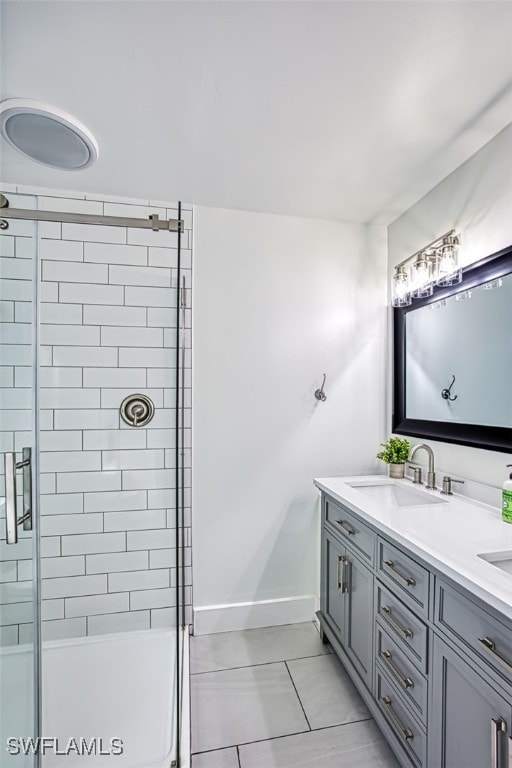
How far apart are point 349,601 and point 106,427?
58.8 inches

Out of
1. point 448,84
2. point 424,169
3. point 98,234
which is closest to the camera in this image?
point 448,84

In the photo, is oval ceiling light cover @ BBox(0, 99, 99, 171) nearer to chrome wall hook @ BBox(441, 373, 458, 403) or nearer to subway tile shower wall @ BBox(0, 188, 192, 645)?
subway tile shower wall @ BBox(0, 188, 192, 645)

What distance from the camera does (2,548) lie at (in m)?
1.22

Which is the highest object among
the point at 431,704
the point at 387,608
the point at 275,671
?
the point at 387,608

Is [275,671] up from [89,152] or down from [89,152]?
down

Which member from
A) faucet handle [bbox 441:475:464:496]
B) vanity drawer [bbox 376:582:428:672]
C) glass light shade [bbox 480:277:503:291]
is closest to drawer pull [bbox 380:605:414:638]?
vanity drawer [bbox 376:582:428:672]

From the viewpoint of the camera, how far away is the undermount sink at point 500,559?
1.12m

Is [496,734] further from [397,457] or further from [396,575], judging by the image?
[397,457]

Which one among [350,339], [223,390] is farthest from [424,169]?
[223,390]

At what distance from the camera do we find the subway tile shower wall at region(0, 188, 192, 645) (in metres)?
1.96

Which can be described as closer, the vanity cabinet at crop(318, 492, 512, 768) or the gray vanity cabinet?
the vanity cabinet at crop(318, 492, 512, 768)

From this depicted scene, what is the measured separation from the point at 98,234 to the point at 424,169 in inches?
66.6

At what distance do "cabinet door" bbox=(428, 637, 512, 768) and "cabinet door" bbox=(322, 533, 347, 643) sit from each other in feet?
2.21

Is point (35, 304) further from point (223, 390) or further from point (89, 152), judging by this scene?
point (223, 390)
